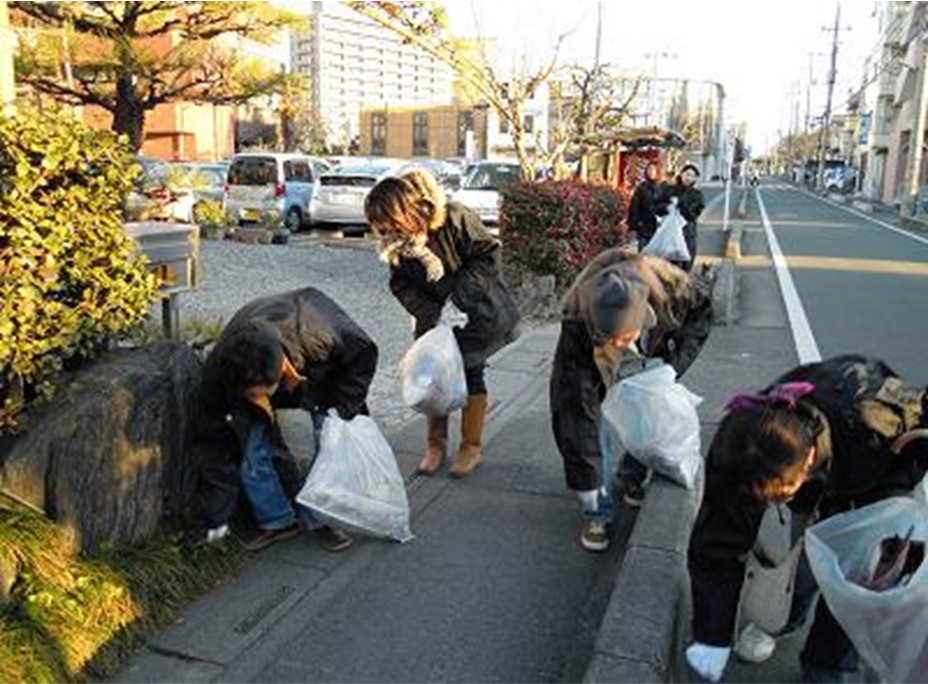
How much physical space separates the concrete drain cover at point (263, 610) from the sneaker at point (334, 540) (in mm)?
310

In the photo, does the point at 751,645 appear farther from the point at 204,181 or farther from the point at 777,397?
the point at 204,181

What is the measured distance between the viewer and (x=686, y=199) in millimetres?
10281

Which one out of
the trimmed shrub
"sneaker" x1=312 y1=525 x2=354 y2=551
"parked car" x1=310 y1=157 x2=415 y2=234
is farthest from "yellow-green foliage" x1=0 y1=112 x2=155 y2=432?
"parked car" x1=310 y1=157 x2=415 y2=234

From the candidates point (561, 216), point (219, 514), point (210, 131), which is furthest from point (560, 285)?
point (210, 131)

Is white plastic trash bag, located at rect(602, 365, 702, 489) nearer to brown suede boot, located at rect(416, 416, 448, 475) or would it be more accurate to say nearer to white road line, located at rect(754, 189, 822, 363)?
brown suede boot, located at rect(416, 416, 448, 475)

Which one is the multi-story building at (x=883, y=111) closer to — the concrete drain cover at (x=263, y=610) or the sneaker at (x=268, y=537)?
the sneaker at (x=268, y=537)

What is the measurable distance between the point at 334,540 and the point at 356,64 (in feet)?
104

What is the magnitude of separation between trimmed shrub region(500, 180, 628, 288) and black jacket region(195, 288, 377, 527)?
211 inches

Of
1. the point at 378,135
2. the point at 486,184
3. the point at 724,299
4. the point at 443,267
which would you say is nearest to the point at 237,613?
the point at 443,267

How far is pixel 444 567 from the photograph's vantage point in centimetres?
347

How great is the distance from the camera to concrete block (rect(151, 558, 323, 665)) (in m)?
2.91

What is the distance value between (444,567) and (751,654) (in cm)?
119

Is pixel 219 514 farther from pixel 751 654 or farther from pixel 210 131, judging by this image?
pixel 210 131

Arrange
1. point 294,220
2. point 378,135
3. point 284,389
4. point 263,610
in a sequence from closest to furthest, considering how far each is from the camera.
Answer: point 263,610 < point 284,389 < point 294,220 < point 378,135
